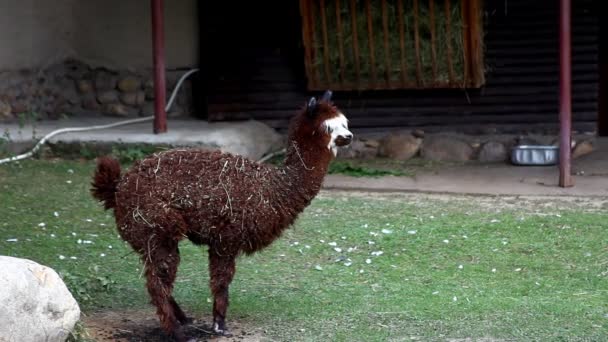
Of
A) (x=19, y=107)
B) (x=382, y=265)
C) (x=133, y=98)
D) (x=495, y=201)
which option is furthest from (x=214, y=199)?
(x=133, y=98)

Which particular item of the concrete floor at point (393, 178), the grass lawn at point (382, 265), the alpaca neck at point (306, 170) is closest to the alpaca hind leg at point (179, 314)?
the grass lawn at point (382, 265)

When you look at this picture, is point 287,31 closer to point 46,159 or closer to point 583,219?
point 46,159

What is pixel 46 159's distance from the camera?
1166cm

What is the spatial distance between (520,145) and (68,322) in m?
7.86

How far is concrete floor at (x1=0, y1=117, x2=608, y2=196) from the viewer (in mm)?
10844

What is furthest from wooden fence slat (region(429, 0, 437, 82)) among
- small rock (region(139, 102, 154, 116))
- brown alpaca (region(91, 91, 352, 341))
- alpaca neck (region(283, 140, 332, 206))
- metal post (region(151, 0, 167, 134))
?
alpaca neck (region(283, 140, 332, 206))

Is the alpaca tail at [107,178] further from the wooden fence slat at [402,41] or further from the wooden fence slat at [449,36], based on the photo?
the wooden fence slat at [449,36]

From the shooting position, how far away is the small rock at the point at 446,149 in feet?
41.4

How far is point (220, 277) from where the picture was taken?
626 cm

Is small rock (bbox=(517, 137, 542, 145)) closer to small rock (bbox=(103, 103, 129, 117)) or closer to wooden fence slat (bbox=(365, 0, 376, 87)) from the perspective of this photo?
wooden fence slat (bbox=(365, 0, 376, 87))

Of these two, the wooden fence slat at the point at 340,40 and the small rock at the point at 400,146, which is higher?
the wooden fence slat at the point at 340,40

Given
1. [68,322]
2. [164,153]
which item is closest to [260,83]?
[164,153]

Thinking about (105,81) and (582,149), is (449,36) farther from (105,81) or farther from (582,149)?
(105,81)

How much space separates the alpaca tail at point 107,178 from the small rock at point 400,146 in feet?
22.6
